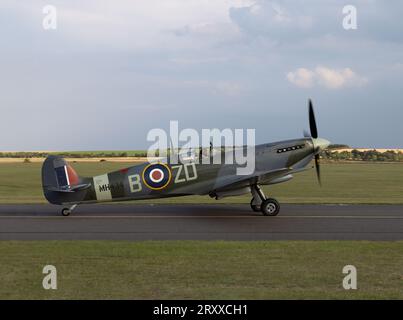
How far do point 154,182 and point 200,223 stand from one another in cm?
283

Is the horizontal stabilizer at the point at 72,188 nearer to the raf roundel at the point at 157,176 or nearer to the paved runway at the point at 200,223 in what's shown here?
the paved runway at the point at 200,223

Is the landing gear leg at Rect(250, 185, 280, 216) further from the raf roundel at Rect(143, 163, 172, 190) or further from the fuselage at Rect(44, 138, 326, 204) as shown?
the raf roundel at Rect(143, 163, 172, 190)

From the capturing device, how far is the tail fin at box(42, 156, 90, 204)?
63.9ft

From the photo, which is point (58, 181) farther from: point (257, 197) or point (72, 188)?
point (257, 197)

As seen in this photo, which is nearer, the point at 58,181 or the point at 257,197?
the point at 58,181

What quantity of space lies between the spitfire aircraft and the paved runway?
2.36 ft

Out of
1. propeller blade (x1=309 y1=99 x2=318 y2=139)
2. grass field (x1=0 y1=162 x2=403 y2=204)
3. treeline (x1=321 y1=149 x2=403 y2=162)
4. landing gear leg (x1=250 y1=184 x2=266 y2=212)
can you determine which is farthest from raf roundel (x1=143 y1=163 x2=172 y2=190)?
treeline (x1=321 y1=149 x2=403 y2=162)

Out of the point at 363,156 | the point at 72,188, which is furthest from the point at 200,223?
the point at 363,156

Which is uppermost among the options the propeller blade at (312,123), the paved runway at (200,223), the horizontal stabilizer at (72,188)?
the propeller blade at (312,123)

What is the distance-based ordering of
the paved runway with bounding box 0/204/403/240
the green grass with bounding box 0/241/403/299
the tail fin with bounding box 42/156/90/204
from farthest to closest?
the tail fin with bounding box 42/156/90/204 < the paved runway with bounding box 0/204/403/240 < the green grass with bounding box 0/241/403/299

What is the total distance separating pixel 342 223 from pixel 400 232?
2211 millimetres

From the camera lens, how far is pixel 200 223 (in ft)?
58.2

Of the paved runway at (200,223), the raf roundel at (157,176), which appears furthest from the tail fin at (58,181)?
the raf roundel at (157,176)

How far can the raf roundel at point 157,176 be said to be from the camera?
19609 millimetres
